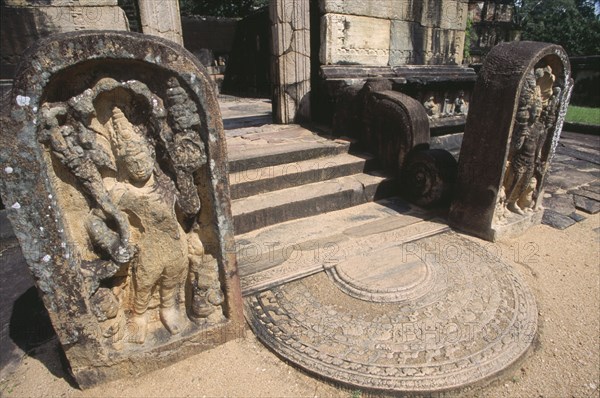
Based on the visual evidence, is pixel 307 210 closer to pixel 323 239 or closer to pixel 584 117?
pixel 323 239

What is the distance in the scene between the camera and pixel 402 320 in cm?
234

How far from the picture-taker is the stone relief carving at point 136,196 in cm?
169

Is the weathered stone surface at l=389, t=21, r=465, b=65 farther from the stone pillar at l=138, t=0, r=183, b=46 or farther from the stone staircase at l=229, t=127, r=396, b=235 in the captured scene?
the stone pillar at l=138, t=0, r=183, b=46

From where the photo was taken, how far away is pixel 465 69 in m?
7.02

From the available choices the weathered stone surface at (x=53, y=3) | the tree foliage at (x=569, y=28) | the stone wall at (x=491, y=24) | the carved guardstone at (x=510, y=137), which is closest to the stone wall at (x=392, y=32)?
the carved guardstone at (x=510, y=137)

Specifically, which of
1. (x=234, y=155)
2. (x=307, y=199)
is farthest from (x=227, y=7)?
(x=307, y=199)

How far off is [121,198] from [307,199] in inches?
86.0

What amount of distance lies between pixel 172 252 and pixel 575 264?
11.1 ft

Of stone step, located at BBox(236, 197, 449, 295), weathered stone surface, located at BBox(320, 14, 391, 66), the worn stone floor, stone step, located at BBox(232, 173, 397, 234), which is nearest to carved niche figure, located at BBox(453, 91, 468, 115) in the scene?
weathered stone surface, located at BBox(320, 14, 391, 66)

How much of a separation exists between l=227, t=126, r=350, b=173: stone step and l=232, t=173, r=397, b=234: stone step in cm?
42

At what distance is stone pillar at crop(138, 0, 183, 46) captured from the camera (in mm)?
5109

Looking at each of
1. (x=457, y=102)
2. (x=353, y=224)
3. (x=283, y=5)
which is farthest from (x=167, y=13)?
(x=457, y=102)

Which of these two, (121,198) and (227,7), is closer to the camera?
(121,198)

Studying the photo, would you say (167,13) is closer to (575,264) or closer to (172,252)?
(172,252)
